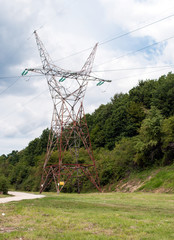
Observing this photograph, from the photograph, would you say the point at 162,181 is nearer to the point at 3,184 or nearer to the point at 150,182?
the point at 150,182

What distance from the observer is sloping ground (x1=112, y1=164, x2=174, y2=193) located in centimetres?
2623

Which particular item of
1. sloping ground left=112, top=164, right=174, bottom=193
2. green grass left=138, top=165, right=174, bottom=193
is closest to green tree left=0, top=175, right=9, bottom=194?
sloping ground left=112, top=164, right=174, bottom=193

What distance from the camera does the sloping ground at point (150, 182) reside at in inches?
1033

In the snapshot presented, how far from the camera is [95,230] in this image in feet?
25.7

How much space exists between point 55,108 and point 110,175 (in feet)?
51.3

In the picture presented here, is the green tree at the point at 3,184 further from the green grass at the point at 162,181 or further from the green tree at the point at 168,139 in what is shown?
the green tree at the point at 168,139

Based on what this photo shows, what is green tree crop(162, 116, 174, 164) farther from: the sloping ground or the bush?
the bush

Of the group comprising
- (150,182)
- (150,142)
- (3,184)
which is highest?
(150,142)

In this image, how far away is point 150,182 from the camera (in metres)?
29.0

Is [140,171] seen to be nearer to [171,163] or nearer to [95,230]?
[171,163]

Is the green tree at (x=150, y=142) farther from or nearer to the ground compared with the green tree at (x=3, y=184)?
farther from the ground

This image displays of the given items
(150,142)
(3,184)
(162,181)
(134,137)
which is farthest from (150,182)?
(3,184)

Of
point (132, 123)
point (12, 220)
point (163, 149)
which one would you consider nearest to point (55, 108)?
point (163, 149)

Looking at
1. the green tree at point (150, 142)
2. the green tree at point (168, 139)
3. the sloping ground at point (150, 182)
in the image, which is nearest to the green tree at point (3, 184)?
the sloping ground at point (150, 182)
